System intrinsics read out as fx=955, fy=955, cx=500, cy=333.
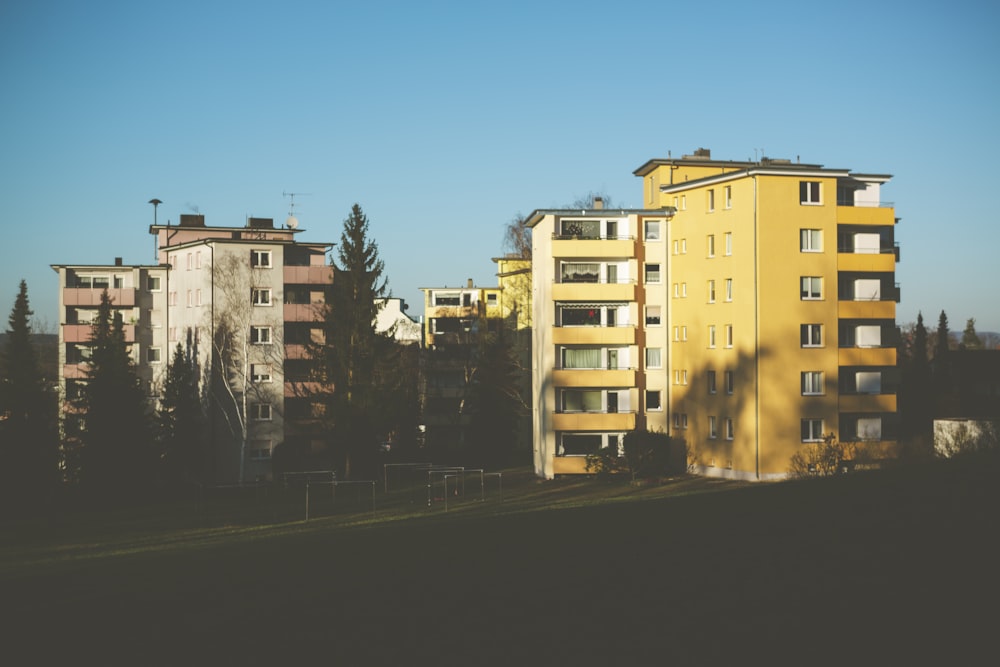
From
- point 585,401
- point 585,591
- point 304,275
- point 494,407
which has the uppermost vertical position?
point 304,275

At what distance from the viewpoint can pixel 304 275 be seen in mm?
69250

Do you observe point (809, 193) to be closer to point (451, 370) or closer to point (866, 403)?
point (866, 403)

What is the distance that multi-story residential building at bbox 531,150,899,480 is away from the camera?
51906 mm

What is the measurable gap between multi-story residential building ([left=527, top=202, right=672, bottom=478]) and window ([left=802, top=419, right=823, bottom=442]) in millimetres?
8792

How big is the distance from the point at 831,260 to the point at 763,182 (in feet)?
18.8

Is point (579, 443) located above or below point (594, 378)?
below

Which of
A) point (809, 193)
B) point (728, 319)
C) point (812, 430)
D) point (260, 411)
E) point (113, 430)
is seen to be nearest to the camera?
point (812, 430)

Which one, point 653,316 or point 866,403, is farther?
point 653,316

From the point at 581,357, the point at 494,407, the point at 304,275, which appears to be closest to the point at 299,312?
the point at 304,275

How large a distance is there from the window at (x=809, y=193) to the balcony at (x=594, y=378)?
44.8 ft

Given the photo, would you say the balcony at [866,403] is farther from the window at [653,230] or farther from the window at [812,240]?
the window at [653,230]

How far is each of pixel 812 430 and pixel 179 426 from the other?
40.9 metres

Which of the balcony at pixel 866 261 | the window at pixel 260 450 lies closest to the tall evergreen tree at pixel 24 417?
the window at pixel 260 450

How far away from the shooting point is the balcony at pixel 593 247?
56031mm
